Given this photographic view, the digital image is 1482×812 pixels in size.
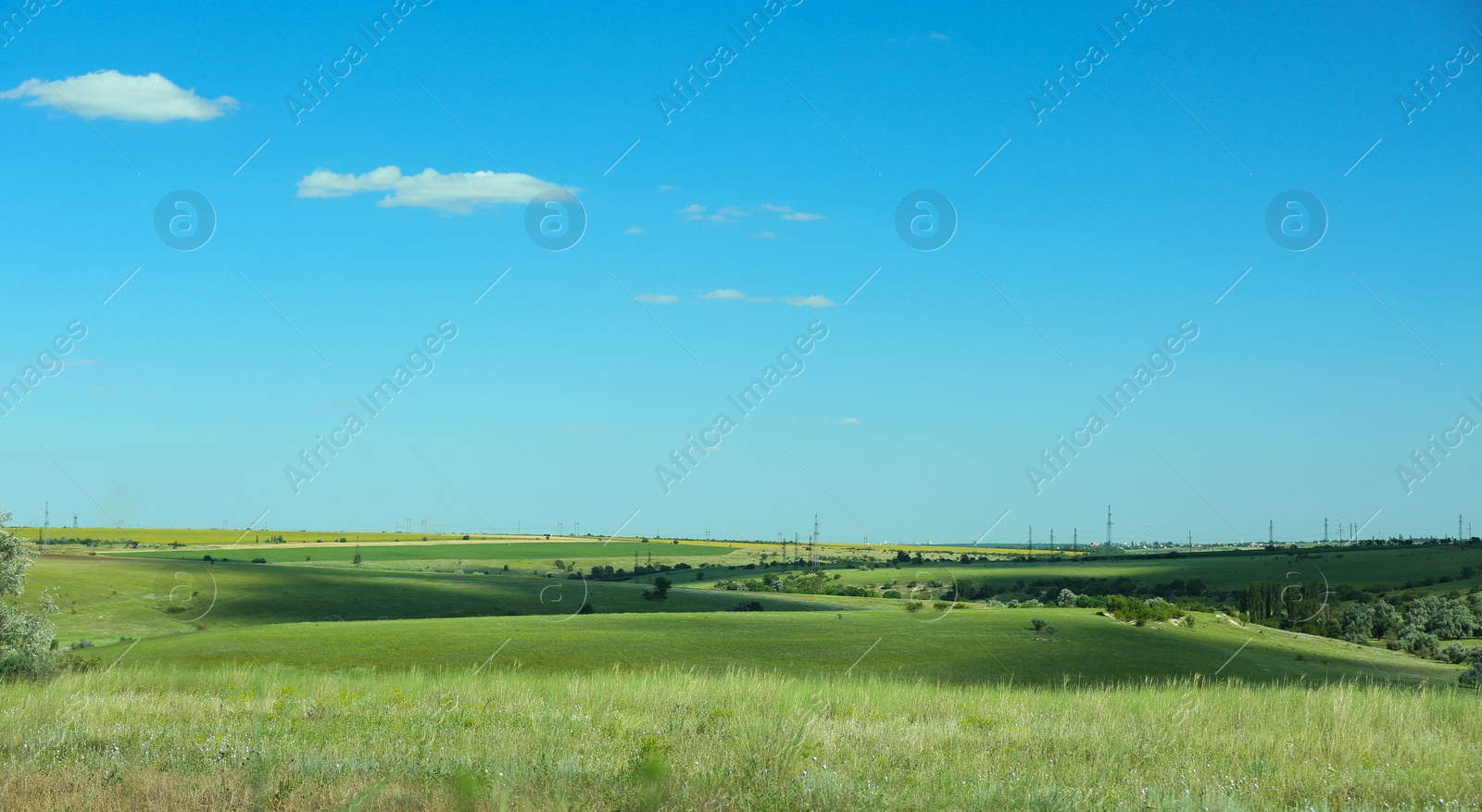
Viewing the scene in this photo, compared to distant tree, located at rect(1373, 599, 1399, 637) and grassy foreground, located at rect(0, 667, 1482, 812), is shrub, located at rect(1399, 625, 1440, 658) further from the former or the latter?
grassy foreground, located at rect(0, 667, 1482, 812)

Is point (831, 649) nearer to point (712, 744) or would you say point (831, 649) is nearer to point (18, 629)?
point (18, 629)

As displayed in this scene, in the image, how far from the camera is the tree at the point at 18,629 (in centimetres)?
2658

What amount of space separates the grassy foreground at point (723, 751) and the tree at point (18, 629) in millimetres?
9925

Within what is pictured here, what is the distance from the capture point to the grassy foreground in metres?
9.30

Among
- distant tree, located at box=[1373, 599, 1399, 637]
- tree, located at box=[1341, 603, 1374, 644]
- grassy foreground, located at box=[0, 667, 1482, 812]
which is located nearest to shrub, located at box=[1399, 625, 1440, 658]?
tree, located at box=[1341, 603, 1374, 644]

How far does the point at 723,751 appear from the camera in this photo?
11289 mm

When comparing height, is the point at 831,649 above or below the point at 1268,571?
above

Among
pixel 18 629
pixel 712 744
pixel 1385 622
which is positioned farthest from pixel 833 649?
pixel 1385 622

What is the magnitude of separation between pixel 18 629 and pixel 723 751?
24.9 metres

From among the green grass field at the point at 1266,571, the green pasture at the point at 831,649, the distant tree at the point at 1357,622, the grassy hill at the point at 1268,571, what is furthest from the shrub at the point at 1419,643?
the green grass field at the point at 1266,571

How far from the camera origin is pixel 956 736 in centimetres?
1352

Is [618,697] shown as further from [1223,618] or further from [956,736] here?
[1223,618]

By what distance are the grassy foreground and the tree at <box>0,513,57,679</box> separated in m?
9.92

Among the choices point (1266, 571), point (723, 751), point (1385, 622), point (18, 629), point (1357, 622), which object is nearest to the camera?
point (723, 751)
